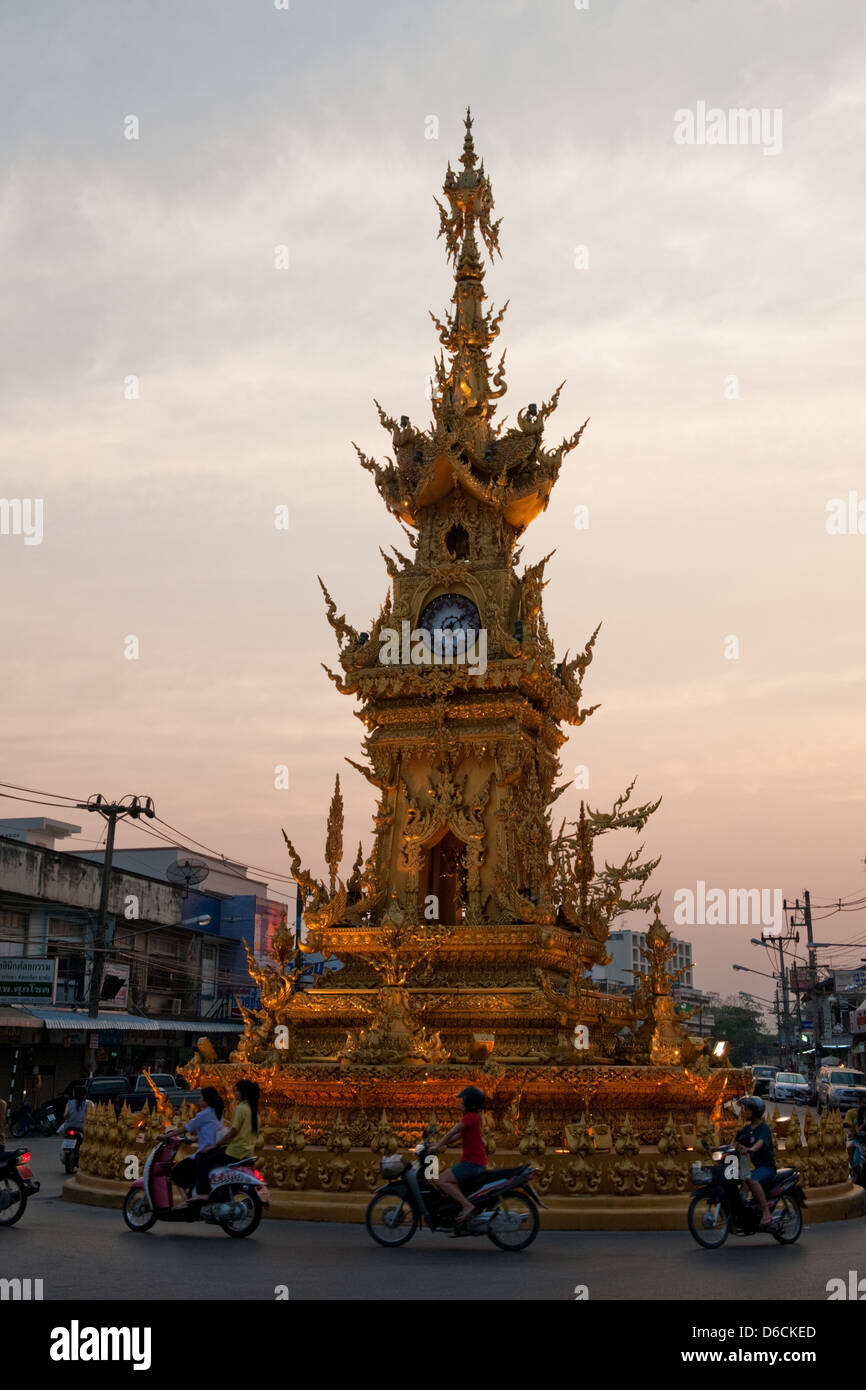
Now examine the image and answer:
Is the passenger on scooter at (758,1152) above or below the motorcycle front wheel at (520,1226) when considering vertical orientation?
above

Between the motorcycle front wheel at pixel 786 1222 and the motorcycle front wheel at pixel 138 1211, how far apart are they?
687 centimetres

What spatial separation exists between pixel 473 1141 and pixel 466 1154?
0.15 metres

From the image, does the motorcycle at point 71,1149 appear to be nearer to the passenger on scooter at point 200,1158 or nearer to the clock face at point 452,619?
the clock face at point 452,619

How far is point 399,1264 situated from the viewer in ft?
40.8

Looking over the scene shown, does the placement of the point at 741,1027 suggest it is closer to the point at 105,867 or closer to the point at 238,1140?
the point at 105,867

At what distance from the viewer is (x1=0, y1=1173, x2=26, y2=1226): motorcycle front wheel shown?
49.0 ft

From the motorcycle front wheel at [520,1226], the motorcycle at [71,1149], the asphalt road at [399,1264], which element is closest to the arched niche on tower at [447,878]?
the asphalt road at [399,1264]

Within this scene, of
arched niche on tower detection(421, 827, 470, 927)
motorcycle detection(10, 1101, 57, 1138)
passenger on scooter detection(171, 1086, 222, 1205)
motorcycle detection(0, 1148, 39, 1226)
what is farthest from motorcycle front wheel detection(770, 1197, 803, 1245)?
motorcycle detection(10, 1101, 57, 1138)

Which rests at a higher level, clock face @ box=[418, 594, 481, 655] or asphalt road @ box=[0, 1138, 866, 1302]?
clock face @ box=[418, 594, 481, 655]

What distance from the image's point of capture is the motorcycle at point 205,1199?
1397 cm

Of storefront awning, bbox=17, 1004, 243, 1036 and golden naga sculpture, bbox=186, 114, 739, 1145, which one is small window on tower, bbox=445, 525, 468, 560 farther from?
storefront awning, bbox=17, 1004, 243, 1036
